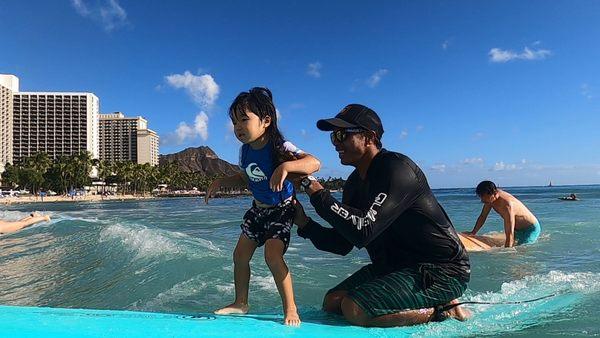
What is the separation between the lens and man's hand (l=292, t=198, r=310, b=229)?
3.29m

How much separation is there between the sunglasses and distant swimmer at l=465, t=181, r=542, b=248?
21.1ft

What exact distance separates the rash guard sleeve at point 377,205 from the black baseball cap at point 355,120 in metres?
0.28

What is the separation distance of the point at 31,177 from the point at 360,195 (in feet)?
356

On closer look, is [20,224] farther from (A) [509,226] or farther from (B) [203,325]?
(A) [509,226]

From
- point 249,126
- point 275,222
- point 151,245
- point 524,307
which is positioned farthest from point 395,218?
point 151,245

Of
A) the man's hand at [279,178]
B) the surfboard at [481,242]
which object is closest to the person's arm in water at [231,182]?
the man's hand at [279,178]

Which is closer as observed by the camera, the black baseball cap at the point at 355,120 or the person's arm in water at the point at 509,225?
the black baseball cap at the point at 355,120

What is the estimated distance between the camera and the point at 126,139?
7707 inches

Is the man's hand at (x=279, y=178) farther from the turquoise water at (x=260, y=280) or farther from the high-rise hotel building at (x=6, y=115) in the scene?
the high-rise hotel building at (x=6, y=115)

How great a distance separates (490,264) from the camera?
6965mm

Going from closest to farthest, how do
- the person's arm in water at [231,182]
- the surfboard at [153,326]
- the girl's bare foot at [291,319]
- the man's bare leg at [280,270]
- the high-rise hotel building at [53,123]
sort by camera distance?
the surfboard at [153,326] → the girl's bare foot at [291,319] → the man's bare leg at [280,270] → the person's arm in water at [231,182] → the high-rise hotel building at [53,123]

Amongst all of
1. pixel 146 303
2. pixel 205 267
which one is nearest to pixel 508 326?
pixel 146 303

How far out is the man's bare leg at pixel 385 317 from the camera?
9.66 feet

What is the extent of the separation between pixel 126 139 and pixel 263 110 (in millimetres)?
205277
